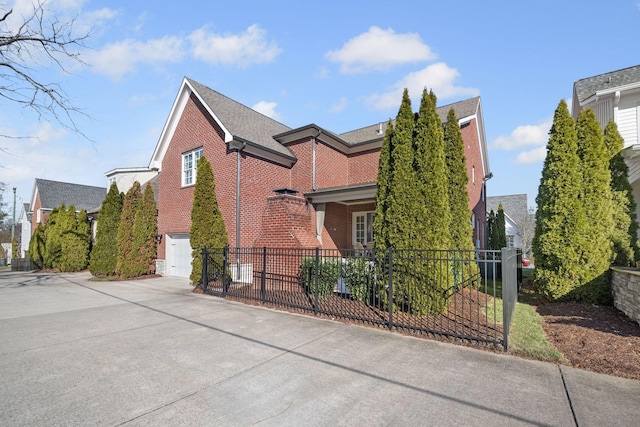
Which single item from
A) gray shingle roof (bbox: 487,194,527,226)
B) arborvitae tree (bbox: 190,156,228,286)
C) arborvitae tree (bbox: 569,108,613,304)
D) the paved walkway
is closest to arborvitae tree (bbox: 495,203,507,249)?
arborvitae tree (bbox: 569,108,613,304)

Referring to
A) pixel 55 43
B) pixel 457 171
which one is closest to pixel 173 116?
pixel 55 43

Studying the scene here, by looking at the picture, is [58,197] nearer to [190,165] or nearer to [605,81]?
[190,165]

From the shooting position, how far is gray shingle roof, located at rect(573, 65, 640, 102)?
11.3 meters

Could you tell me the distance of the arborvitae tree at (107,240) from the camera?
14.6 metres

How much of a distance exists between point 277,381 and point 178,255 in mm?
11822

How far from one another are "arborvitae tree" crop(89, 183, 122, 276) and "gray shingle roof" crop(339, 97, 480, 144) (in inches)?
470

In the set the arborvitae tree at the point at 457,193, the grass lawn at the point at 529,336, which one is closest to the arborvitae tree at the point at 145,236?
the arborvitae tree at the point at 457,193

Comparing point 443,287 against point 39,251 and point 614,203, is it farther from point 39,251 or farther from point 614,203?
point 39,251

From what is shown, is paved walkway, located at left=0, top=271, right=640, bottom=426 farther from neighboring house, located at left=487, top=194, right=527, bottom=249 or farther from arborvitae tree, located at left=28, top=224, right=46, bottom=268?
neighboring house, located at left=487, top=194, right=527, bottom=249

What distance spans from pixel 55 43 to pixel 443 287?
12.4 metres

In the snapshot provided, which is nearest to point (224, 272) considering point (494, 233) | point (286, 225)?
point (286, 225)

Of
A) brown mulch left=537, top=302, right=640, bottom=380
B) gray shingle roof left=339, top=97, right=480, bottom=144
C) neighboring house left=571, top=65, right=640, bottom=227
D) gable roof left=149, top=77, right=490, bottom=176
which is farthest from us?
gray shingle roof left=339, top=97, right=480, bottom=144

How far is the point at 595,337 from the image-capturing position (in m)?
4.98

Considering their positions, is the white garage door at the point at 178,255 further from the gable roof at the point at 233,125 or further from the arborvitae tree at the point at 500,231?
the arborvitae tree at the point at 500,231
